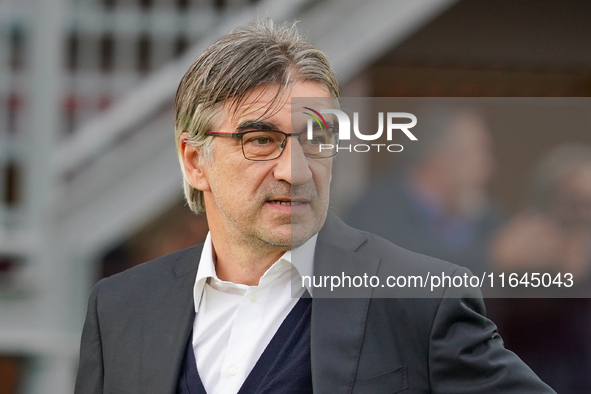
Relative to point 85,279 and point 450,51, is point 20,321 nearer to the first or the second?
point 85,279

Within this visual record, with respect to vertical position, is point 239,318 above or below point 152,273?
below

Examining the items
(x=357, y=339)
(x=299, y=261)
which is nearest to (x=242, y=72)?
(x=299, y=261)

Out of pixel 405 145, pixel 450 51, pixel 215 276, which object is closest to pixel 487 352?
pixel 405 145

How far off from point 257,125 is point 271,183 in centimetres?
16

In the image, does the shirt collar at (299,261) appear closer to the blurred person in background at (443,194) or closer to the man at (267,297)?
the man at (267,297)

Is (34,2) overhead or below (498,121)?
overhead

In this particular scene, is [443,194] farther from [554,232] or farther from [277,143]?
[277,143]

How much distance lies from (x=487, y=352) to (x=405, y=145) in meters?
0.54

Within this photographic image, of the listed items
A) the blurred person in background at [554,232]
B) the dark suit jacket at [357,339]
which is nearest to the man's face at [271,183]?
the dark suit jacket at [357,339]

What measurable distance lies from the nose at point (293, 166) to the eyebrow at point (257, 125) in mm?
54

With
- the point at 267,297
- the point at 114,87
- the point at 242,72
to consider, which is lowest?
the point at 267,297

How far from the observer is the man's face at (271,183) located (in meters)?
1.97

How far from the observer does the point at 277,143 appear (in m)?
1.99

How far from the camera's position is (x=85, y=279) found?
430cm
